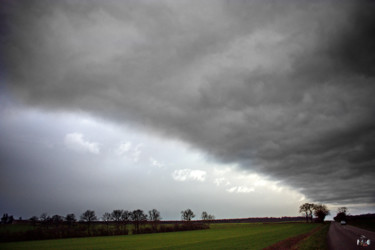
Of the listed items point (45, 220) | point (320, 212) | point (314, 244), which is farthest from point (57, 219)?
point (320, 212)

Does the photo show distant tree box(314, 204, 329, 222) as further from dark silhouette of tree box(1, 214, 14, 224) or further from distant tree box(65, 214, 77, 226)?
dark silhouette of tree box(1, 214, 14, 224)

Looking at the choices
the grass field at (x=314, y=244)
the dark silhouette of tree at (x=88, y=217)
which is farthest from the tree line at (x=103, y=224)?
the grass field at (x=314, y=244)

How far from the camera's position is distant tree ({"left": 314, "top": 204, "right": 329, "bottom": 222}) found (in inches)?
6368

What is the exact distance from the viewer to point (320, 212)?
16300 cm

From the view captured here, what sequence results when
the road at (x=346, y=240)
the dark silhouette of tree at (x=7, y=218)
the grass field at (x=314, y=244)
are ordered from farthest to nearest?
the dark silhouette of tree at (x=7, y=218)
the grass field at (x=314, y=244)
the road at (x=346, y=240)

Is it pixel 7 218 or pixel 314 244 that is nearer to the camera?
pixel 314 244

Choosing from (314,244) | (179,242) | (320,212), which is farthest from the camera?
(320,212)

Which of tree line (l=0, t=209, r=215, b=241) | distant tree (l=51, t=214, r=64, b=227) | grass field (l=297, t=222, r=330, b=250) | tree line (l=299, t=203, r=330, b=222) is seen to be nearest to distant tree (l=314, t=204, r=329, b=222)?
tree line (l=299, t=203, r=330, b=222)

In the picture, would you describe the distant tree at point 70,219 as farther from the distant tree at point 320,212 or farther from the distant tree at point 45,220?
the distant tree at point 320,212

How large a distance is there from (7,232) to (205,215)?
150691 millimetres

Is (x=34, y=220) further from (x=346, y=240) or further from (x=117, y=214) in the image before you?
(x=346, y=240)

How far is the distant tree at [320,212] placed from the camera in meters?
162

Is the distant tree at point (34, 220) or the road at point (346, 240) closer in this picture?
the road at point (346, 240)

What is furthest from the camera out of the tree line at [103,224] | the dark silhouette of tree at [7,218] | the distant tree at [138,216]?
the dark silhouette of tree at [7,218]
